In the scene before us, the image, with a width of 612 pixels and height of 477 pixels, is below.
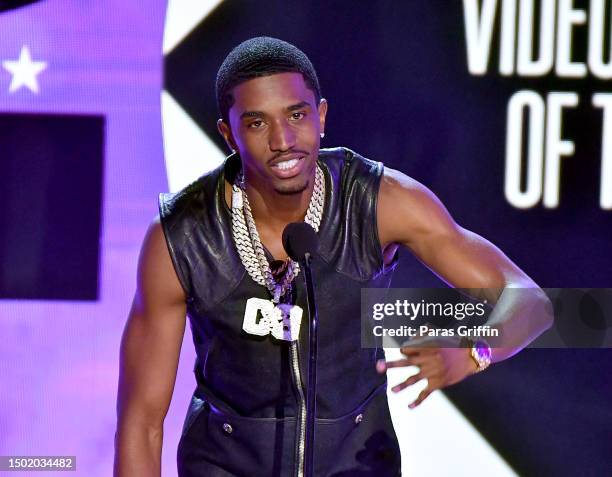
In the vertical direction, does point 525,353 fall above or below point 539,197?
below

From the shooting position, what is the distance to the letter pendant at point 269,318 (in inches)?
99.9

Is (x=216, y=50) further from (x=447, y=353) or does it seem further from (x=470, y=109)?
(x=447, y=353)

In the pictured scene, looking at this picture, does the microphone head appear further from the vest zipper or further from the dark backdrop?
the dark backdrop

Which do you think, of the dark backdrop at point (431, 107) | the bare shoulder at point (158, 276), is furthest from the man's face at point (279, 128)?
the dark backdrop at point (431, 107)

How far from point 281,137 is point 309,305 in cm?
55

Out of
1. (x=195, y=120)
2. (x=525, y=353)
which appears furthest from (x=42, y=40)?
(x=525, y=353)

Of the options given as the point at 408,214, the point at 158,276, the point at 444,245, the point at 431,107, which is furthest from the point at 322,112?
the point at 431,107

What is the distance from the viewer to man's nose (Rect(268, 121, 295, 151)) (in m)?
2.42

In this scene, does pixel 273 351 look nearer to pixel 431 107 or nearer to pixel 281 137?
pixel 281 137

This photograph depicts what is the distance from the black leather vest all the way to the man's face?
23 centimetres

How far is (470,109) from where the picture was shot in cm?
391

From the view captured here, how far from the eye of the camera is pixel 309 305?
205cm

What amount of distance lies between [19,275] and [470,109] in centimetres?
194

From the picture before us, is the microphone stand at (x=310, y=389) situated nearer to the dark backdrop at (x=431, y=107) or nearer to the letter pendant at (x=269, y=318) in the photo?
the letter pendant at (x=269, y=318)
